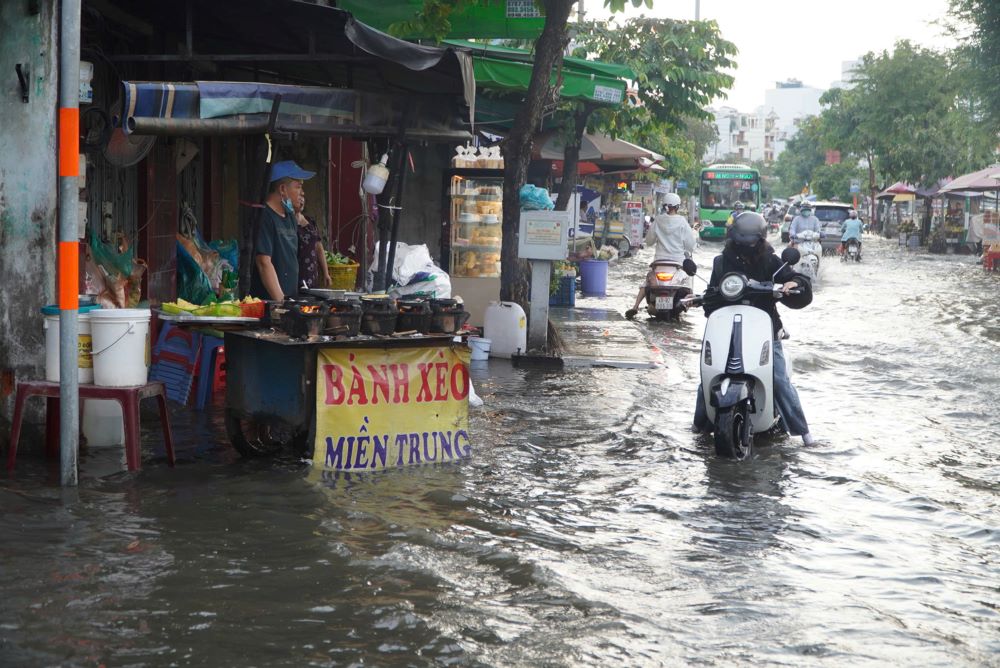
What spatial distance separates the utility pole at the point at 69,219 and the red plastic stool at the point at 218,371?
2.67 m

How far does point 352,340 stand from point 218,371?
107 inches

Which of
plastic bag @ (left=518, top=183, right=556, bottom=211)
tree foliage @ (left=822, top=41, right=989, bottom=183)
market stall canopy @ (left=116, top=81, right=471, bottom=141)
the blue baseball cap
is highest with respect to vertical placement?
tree foliage @ (left=822, top=41, right=989, bottom=183)

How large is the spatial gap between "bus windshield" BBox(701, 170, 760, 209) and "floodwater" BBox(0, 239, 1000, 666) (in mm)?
43510

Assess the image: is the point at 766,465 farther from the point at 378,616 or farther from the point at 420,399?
the point at 378,616

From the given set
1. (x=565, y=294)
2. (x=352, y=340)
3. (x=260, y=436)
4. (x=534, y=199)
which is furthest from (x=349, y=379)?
(x=565, y=294)

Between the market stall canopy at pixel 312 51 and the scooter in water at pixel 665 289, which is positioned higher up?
the market stall canopy at pixel 312 51

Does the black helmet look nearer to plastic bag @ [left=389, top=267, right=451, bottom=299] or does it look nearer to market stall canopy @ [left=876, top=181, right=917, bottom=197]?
plastic bag @ [left=389, top=267, right=451, bottom=299]

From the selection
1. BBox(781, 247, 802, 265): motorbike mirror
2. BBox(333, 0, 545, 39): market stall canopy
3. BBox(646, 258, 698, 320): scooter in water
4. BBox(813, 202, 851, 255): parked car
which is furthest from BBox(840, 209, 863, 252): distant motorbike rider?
BBox(781, 247, 802, 265): motorbike mirror

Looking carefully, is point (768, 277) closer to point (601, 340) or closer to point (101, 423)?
point (101, 423)

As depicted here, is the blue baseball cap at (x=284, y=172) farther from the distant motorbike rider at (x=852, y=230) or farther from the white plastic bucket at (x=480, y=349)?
the distant motorbike rider at (x=852, y=230)

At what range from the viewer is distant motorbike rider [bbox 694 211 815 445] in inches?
330

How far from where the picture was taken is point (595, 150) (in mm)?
20750

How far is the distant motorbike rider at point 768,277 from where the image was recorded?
838cm

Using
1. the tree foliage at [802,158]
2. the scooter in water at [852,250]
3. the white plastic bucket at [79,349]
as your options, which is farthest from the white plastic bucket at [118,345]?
the tree foliage at [802,158]
